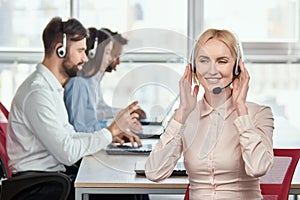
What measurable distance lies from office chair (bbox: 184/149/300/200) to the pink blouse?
0.29 meters

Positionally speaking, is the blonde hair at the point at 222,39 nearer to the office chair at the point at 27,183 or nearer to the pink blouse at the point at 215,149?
the pink blouse at the point at 215,149

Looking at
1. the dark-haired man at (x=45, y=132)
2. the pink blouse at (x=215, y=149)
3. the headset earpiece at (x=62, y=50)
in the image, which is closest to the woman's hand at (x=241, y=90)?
the pink blouse at (x=215, y=149)

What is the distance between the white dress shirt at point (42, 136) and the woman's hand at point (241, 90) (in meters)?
0.84

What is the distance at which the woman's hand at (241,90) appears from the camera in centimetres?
223

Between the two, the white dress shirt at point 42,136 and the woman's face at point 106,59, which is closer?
the woman's face at point 106,59

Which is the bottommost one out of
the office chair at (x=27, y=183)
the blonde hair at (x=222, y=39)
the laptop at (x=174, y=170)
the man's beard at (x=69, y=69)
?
the office chair at (x=27, y=183)

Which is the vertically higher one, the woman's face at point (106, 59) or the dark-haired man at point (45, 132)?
the woman's face at point (106, 59)

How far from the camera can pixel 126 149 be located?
9.87 ft

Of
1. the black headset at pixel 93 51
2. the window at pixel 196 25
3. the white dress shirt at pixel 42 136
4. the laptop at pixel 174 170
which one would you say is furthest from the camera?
the window at pixel 196 25

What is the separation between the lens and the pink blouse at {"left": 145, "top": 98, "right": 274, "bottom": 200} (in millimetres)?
2242

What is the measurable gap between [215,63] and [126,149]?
0.91 metres

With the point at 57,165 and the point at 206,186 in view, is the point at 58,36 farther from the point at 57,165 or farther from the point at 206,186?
the point at 206,186

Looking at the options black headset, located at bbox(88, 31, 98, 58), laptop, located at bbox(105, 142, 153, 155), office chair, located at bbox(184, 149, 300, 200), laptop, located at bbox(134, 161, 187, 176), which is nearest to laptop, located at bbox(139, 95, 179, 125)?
laptop, located at bbox(134, 161, 187, 176)

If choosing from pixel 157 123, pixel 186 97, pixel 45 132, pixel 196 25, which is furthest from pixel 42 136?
pixel 196 25
